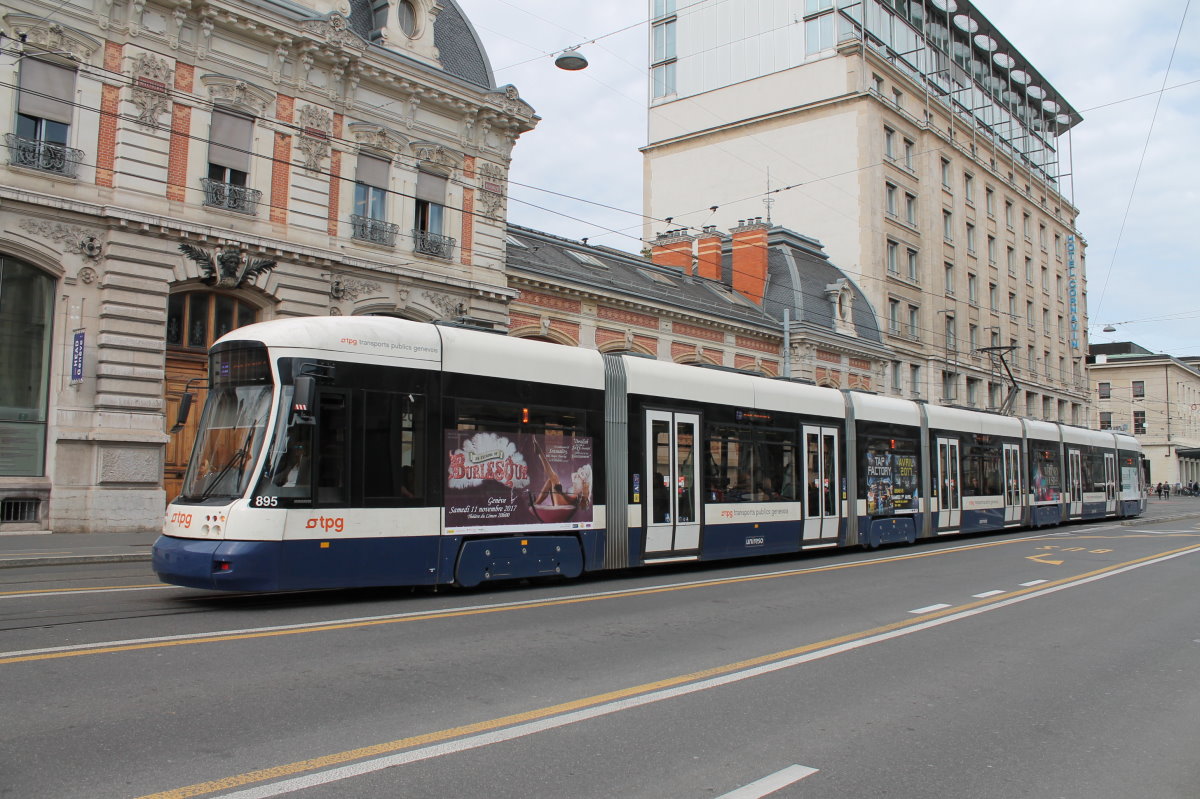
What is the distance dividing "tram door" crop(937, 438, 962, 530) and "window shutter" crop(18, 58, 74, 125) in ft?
65.2

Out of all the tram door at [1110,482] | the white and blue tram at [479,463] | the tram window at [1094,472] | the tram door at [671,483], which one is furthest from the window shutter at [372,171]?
the tram door at [1110,482]

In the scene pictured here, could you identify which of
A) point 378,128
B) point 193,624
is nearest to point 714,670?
point 193,624

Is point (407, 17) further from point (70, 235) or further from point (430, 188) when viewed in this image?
point (70, 235)

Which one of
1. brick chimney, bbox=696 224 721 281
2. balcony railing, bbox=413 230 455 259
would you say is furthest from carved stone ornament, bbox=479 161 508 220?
brick chimney, bbox=696 224 721 281

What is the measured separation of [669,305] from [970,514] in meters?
12.4

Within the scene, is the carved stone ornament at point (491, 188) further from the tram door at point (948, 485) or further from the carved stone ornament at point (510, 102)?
the tram door at point (948, 485)

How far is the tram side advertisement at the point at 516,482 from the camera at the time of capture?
36.0ft

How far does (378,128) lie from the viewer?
22438mm

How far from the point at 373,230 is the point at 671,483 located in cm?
1215

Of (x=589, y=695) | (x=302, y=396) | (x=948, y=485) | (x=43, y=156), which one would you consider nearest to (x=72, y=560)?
(x=302, y=396)

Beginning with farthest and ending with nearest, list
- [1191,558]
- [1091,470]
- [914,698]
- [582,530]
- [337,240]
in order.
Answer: [1091,470]
[337,240]
[1191,558]
[582,530]
[914,698]

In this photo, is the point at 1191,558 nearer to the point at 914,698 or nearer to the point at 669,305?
the point at 914,698

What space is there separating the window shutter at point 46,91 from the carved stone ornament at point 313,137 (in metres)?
4.70

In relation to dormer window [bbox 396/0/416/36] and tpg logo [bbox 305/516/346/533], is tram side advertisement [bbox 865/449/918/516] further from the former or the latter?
dormer window [bbox 396/0/416/36]
